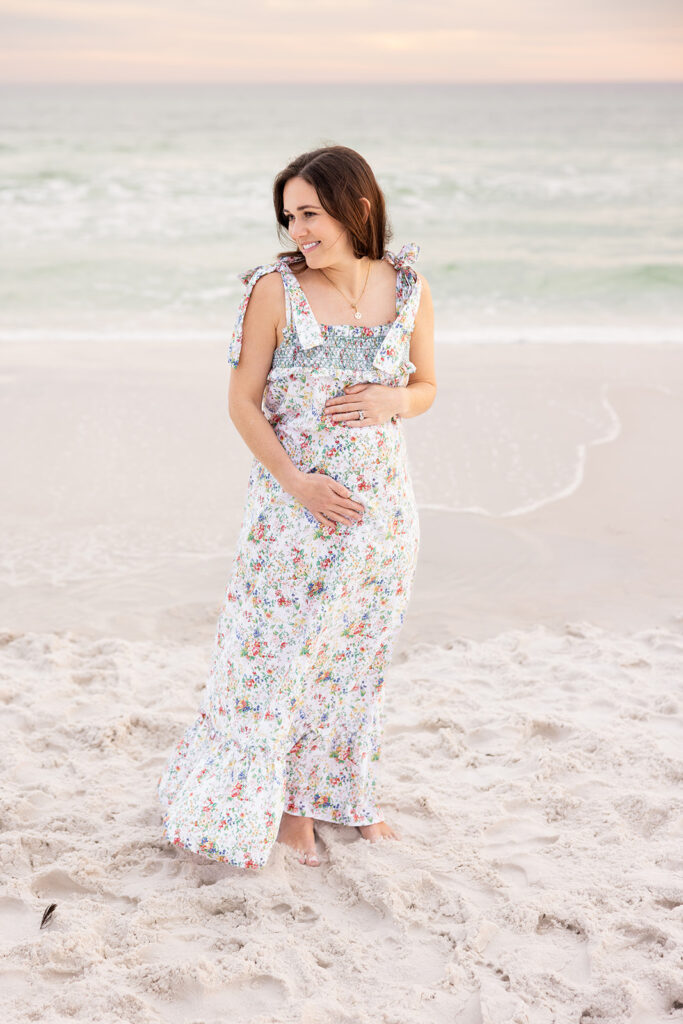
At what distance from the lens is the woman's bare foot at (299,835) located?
2.90 metres

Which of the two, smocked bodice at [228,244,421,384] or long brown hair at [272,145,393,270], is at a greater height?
long brown hair at [272,145,393,270]

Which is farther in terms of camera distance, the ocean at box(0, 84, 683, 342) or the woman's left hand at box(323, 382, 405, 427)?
the ocean at box(0, 84, 683, 342)

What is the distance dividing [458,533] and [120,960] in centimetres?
349

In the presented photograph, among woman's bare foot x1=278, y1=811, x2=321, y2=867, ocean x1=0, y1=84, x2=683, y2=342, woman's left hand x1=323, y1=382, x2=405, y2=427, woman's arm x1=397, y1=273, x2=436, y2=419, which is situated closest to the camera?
woman's left hand x1=323, y1=382, x2=405, y2=427

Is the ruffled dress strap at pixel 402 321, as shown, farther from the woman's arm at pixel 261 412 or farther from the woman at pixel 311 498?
the woman's arm at pixel 261 412

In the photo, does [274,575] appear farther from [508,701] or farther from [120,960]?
[508,701]

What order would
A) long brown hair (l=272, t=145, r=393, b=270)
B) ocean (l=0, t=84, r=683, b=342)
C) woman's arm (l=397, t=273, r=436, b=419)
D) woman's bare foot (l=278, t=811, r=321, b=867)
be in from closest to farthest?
long brown hair (l=272, t=145, r=393, b=270) < woman's arm (l=397, t=273, r=436, b=419) < woman's bare foot (l=278, t=811, r=321, b=867) < ocean (l=0, t=84, r=683, b=342)

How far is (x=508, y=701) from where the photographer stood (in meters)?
3.83

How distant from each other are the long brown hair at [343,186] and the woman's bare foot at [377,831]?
1716 millimetres

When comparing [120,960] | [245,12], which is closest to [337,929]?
[120,960]

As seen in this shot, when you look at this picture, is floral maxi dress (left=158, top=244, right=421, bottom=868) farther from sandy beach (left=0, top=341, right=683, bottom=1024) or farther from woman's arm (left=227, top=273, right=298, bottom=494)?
sandy beach (left=0, top=341, right=683, bottom=1024)

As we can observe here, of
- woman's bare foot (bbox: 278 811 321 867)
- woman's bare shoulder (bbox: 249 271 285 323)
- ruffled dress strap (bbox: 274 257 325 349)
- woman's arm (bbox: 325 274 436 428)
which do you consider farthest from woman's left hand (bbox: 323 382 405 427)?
woman's bare foot (bbox: 278 811 321 867)

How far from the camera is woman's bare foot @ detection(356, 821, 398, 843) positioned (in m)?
3.00

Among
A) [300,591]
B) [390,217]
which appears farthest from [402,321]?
[390,217]
